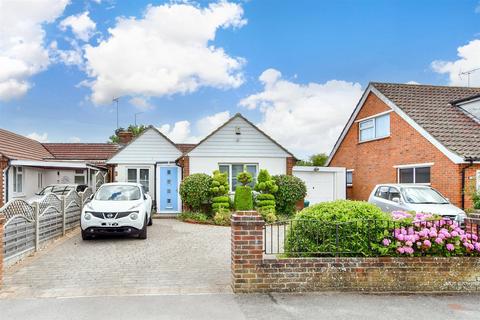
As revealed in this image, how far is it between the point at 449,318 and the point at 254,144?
13.6 meters

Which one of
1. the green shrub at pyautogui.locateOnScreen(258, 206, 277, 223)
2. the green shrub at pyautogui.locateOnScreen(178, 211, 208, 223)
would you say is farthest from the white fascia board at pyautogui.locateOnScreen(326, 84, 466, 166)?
the green shrub at pyautogui.locateOnScreen(178, 211, 208, 223)

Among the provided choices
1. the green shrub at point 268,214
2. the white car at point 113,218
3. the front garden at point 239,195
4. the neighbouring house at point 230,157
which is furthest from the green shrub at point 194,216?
the white car at point 113,218

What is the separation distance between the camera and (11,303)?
576 cm

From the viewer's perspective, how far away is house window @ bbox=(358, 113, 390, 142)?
18672 mm

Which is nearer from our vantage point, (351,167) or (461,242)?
(461,242)

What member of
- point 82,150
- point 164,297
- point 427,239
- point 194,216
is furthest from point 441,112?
point 82,150

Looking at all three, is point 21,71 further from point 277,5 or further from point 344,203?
point 344,203

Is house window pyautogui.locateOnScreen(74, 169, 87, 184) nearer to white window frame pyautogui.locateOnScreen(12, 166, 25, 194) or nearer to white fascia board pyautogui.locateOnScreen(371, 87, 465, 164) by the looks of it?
white window frame pyautogui.locateOnScreen(12, 166, 25, 194)

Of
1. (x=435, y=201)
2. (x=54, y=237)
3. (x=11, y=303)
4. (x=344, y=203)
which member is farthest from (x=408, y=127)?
(x=11, y=303)

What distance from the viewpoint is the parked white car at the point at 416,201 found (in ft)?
39.0

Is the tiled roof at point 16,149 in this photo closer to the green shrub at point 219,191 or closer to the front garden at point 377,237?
the green shrub at point 219,191

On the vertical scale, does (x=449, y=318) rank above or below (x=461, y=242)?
below

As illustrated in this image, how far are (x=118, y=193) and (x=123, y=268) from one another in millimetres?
5102

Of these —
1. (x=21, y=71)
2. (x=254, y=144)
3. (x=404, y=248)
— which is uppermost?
(x=21, y=71)
